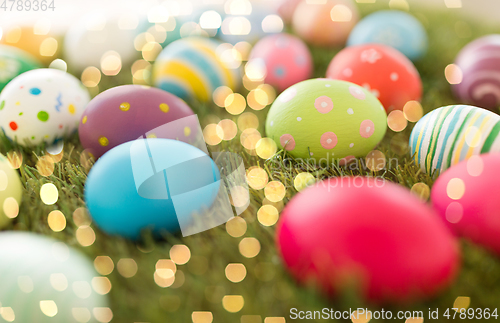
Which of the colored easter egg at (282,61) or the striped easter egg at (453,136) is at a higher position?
the striped easter egg at (453,136)

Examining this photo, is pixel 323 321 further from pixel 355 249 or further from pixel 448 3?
pixel 448 3

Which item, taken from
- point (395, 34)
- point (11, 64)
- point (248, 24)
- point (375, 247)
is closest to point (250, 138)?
point (375, 247)

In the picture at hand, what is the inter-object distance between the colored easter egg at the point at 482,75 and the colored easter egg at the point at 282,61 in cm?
70

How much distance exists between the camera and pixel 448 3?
369 centimetres

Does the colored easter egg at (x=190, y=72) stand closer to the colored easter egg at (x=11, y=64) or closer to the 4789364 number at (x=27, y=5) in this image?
the colored easter egg at (x=11, y=64)

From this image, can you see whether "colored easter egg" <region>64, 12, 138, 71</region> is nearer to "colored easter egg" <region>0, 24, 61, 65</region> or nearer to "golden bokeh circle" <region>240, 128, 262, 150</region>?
"colored easter egg" <region>0, 24, 61, 65</region>

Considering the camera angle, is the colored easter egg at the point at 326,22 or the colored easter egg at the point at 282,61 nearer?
the colored easter egg at the point at 282,61

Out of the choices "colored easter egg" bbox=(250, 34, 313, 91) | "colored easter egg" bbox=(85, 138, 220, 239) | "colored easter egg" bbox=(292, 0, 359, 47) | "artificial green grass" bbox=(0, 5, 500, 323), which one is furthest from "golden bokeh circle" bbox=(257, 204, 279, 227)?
"colored easter egg" bbox=(292, 0, 359, 47)

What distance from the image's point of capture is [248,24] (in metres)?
2.39

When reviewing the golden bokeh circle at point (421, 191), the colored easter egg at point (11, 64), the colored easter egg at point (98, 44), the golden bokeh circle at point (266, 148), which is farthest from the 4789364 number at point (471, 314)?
the colored easter egg at point (98, 44)

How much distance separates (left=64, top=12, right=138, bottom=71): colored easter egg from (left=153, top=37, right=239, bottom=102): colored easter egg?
20.3 inches

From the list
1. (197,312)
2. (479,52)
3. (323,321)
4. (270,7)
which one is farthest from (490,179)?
(270,7)

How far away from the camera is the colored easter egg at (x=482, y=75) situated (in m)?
1.58

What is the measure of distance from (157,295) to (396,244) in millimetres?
417
